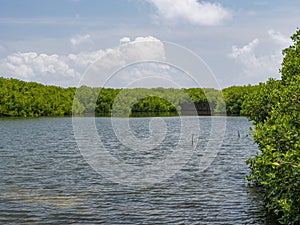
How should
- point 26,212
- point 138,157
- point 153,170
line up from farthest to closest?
point 138,157 < point 153,170 < point 26,212

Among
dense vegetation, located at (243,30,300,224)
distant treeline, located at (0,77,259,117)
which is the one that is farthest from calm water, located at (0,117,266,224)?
distant treeline, located at (0,77,259,117)

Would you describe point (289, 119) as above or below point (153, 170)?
above

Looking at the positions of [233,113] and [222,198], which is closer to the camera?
[222,198]

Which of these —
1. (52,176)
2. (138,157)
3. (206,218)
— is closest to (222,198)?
(206,218)

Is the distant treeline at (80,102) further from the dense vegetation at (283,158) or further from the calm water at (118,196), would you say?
the dense vegetation at (283,158)

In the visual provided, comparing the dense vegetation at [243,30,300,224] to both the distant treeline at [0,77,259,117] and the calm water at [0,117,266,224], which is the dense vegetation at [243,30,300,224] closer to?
the calm water at [0,117,266,224]

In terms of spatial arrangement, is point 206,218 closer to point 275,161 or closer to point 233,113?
point 275,161

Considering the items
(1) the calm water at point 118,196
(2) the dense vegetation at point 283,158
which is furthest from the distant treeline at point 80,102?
(2) the dense vegetation at point 283,158

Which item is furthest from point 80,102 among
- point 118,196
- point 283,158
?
point 283,158

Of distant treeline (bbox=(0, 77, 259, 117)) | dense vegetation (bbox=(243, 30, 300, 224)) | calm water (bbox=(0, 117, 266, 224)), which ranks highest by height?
distant treeline (bbox=(0, 77, 259, 117))

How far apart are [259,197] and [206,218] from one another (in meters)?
4.97

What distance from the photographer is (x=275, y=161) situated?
52.2 ft

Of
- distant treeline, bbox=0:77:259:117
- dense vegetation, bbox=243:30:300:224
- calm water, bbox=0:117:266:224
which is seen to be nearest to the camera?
dense vegetation, bbox=243:30:300:224

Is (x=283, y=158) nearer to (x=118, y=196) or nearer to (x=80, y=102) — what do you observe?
(x=118, y=196)
